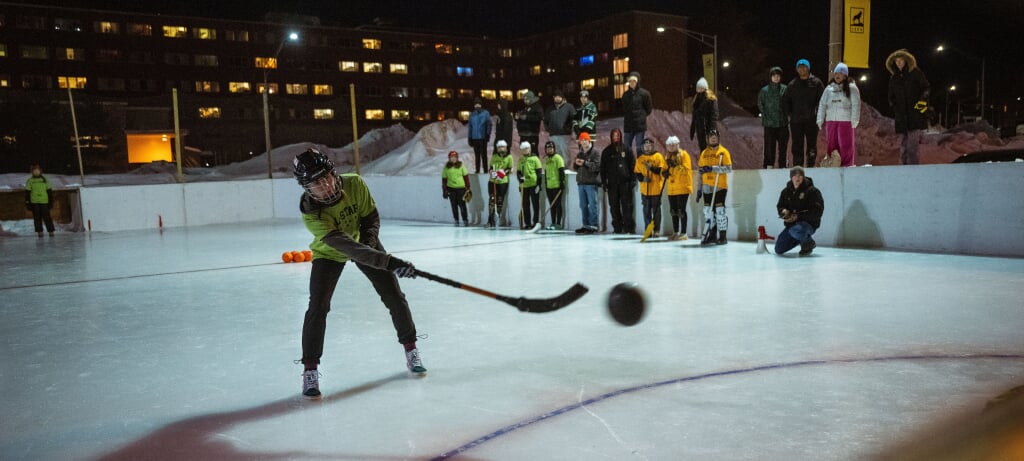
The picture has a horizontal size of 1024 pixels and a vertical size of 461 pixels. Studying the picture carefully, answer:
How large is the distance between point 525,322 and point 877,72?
1974 inches

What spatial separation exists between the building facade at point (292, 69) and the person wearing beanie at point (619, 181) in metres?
51.5

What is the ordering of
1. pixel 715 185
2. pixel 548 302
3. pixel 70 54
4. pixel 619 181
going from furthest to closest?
1. pixel 70 54
2. pixel 619 181
3. pixel 715 185
4. pixel 548 302

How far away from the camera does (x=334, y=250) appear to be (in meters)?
4.99

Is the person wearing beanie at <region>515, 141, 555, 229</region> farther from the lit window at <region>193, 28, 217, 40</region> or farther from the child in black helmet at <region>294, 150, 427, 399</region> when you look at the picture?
the lit window at <region>193, 28, 217, 40</region>

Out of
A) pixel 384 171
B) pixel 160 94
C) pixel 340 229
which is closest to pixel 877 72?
pixel 384 171

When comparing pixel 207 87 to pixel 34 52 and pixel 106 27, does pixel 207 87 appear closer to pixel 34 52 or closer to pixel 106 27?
pixel 106 27

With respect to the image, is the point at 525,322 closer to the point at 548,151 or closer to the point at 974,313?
the point at 974,313

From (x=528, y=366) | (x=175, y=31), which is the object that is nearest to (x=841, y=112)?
(x=528, y=366)

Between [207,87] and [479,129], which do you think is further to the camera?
[207,87]

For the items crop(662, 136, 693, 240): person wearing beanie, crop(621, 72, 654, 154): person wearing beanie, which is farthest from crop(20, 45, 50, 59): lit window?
crop(662, 136, 693, 240): person wearing beanie

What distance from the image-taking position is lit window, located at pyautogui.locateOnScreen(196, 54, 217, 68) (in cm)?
8012

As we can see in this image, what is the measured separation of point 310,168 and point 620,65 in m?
78.6

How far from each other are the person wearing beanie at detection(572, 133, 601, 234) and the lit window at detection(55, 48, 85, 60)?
240 ft

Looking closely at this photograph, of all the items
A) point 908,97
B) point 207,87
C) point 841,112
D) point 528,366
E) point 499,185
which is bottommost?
point 528,366
